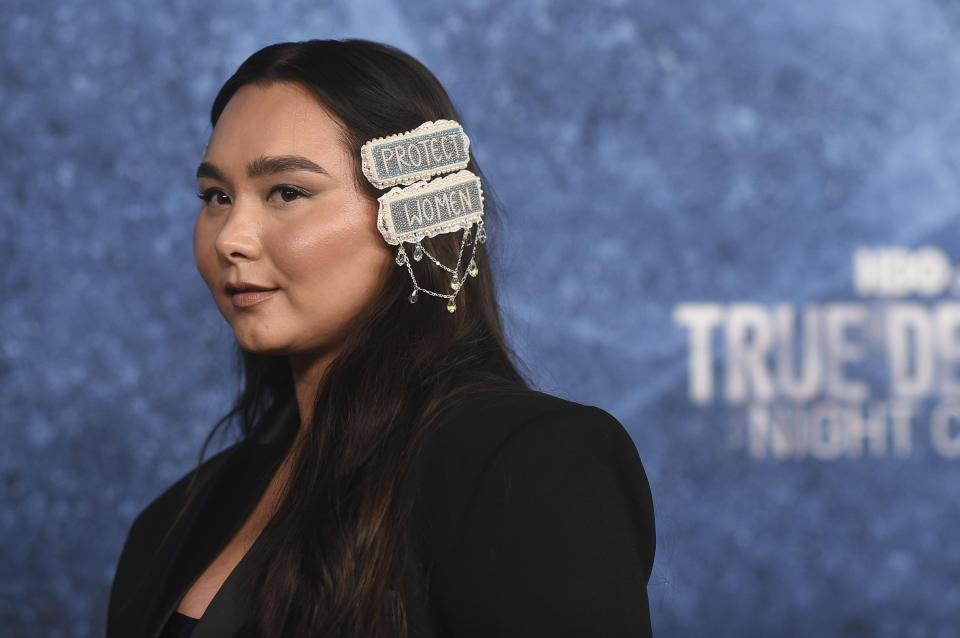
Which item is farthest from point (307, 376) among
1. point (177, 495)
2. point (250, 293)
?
point (177, 495)

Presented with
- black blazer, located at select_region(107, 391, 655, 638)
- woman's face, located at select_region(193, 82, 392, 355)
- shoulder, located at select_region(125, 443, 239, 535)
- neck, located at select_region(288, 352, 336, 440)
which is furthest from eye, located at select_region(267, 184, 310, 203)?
shoulder, located at select_region(125, 443, 239, 535)

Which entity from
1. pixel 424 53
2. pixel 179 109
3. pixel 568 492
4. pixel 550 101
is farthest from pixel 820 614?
pixel 179 109

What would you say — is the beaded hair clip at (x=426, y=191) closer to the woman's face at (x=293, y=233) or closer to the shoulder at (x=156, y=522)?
the woman's face at (x=293, y=233)

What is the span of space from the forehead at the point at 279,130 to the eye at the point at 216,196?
0.04m

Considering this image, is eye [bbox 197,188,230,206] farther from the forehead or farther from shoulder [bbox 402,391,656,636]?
shoulder [bbox 402,391,656,636]

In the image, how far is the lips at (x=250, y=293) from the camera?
3.70 feet

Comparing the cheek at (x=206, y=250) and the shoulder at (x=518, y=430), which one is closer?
the shoulder at (x=518, y=430)

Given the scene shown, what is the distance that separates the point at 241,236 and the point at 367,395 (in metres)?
0.23

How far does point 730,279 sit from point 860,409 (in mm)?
425

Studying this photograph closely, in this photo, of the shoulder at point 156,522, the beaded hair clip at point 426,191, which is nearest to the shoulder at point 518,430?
the beaded hair clip at point 426,191

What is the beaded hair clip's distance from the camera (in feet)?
3.70

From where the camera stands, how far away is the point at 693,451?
7.95 feet

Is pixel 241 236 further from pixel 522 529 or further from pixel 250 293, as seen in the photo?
pixel 522 529

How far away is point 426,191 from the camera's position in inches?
46.0
